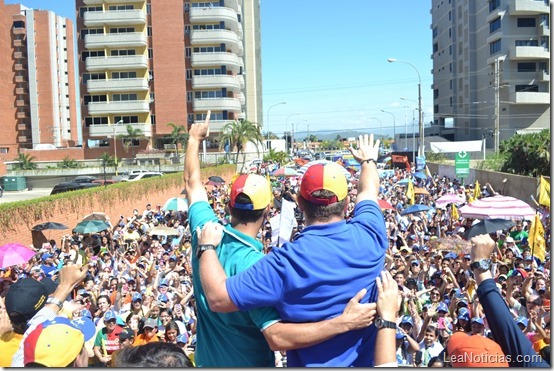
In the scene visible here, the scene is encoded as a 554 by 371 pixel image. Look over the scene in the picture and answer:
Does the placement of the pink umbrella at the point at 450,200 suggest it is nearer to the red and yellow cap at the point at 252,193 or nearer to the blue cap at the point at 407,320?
the blue cap at the point at 407,320

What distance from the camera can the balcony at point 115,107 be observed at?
A: 61.5 m

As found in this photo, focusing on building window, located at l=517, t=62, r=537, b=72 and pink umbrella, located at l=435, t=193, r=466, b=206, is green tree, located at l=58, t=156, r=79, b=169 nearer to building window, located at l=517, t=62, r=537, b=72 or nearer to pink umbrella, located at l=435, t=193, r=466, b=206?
building window, located at l=517, t=62, r=537, b=72

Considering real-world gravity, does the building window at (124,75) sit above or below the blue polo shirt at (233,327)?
above

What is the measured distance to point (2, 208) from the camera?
17.0m

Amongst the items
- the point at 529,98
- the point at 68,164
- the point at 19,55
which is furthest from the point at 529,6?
the point at 19,55

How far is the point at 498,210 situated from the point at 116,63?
177 feet

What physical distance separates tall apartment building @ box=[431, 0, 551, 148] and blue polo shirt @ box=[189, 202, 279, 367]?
158ft

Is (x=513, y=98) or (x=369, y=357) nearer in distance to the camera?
(x=369, y=357)

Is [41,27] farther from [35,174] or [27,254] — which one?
[27,254]

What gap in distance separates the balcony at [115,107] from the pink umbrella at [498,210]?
174 feet

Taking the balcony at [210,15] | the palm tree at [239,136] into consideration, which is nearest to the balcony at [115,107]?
the palm tree at [239,136]

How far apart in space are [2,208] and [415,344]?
14207 millimetres

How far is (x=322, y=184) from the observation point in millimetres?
2439

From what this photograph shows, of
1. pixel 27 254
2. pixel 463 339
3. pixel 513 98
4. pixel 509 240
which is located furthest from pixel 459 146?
pixel 463 339
